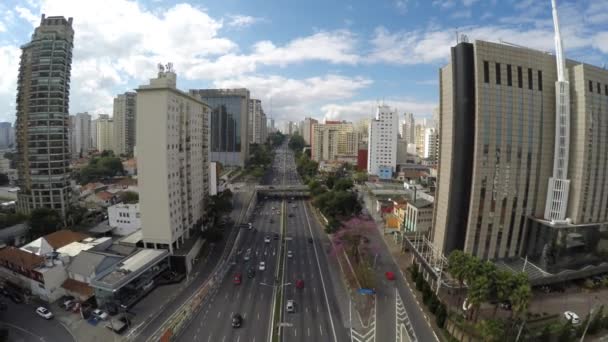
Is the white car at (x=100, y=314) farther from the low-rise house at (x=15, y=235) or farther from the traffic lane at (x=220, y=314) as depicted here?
the low-rise house at (x=15, y=235)

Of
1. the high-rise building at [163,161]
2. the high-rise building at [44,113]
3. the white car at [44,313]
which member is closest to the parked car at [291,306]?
the high-rise building at [163,161]

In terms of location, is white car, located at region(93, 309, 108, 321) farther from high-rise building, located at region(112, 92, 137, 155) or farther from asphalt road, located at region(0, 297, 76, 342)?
high-rise building, located at region(112, 92, 137, 155)

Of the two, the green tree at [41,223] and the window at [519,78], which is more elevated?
the window at [519,78]

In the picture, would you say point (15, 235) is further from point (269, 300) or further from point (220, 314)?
point (269, 300)

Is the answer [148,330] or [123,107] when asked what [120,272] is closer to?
→ [148,330]

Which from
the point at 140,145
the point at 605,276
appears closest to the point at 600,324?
the point at 605,276

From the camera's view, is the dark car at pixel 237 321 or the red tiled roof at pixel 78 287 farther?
the red tiled roof at pixel 78 287
